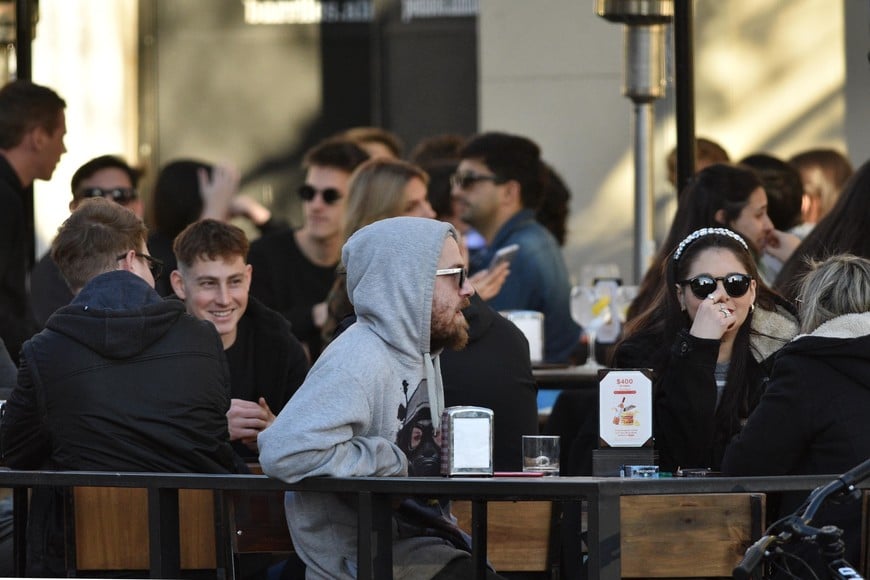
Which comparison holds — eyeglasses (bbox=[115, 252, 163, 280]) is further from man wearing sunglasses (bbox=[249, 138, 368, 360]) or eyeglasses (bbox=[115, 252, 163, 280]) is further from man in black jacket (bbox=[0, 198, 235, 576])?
man wearing sunglasses (bbox=[249, 138, 368, 360])

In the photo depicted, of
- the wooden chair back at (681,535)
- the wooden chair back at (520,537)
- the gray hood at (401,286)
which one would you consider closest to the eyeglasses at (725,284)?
the wooden chair back at (520,537)

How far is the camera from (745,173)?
640 centimetres

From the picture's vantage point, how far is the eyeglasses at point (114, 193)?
7.54 meters

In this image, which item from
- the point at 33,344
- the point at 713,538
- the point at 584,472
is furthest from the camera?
the point at 584,472

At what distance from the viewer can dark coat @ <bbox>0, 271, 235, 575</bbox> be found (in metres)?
4.36

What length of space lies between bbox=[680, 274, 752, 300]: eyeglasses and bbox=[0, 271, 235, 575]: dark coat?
1.43 m

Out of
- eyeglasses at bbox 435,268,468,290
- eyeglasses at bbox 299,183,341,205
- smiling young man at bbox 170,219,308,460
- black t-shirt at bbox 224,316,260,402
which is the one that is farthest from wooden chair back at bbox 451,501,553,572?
eyeglasses at bbox 299,183,341,205

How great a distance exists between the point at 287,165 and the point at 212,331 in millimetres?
7155

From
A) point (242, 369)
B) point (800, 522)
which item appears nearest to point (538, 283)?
point (242, 369)

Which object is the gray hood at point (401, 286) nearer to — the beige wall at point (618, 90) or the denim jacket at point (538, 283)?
the denim jacket at point (538, 283)

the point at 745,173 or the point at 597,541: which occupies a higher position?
the point at 745,173

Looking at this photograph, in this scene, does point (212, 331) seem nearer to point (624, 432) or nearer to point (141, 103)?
point (624, 432)

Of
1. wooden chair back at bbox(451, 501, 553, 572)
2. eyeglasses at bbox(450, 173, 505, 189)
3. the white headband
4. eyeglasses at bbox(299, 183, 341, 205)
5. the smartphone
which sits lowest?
wooden chair back at bbox(451, 501, 553, 572)

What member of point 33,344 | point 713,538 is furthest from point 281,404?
point 713,538
